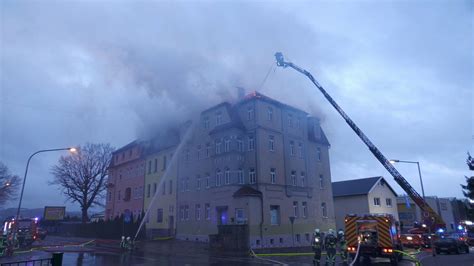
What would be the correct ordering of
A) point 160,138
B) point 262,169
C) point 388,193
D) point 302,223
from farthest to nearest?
point 388,193 → point 160,138 → point 302,223 → point 262,169

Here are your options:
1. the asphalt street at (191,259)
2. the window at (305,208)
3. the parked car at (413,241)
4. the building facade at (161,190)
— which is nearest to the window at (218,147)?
the building facade at (161,190)

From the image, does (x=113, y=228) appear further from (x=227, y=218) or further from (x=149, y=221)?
(x=227, y=218)

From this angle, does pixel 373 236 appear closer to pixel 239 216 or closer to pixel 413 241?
pixel 239 216

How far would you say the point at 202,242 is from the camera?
3353 centimetres

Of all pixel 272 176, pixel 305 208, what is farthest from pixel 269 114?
pixel 305 208

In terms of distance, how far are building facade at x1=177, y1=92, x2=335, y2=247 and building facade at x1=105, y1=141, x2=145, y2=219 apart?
1235 centimetres

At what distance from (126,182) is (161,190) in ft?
39.6

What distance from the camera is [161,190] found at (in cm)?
4347

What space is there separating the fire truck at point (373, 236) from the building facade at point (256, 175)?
10609 mm

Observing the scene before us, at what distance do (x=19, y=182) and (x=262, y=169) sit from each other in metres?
44.7

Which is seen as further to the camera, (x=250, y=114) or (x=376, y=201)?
(x=376, y=201)

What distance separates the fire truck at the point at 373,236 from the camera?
61.3ft

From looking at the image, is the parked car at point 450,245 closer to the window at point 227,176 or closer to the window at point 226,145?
the window at point 227,176

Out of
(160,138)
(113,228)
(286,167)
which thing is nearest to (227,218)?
(286,167)
